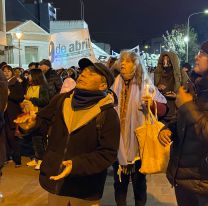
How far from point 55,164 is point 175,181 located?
34.6 inches

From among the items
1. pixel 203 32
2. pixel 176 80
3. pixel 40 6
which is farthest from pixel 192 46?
pixel 176 80

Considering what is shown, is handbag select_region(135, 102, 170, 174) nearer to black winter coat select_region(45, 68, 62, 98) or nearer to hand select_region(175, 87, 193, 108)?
hand select_region(175, 87, 193, 108)

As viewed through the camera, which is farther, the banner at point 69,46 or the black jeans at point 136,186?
the banner at point 69,46

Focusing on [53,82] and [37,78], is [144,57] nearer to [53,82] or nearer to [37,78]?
[53,82]

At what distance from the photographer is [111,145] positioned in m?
3.17

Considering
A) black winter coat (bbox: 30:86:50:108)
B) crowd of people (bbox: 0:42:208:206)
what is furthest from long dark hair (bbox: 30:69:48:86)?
crowd of people (bbox: 0:42:208:206)

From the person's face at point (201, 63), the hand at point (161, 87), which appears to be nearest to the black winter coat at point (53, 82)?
the hand at point (161, 87)

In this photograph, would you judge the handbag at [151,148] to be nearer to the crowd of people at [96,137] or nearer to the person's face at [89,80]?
the crowd of people at [96,137]

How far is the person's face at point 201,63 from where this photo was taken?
3.16 m

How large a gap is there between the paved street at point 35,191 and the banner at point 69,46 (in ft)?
17.6

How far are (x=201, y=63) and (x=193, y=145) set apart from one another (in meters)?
0.57

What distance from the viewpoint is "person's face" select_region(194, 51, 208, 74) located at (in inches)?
124

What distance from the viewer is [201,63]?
3.19 m

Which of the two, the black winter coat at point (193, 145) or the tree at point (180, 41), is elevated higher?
the black winter coat at point (193, 145)
